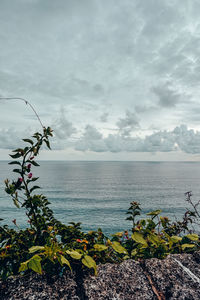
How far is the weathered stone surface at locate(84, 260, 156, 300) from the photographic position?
2010mm

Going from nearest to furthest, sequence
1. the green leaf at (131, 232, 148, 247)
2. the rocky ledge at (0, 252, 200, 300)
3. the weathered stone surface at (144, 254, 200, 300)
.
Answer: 1. the rocky ledge at (0, 252, 200, 300)
2. the weathered stone surface at (144, 254, 200, 300)
3. the green leaf at (131, 232, 148, 247)

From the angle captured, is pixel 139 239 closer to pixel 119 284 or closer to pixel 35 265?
pixel 119 284

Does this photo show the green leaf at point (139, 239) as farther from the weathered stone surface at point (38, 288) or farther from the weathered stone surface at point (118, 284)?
the weathered stone surface at point (38, 288)

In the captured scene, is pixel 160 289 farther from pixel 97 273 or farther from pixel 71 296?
pixel 71 296

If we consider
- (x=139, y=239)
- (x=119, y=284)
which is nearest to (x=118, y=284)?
(x=119, y=284)

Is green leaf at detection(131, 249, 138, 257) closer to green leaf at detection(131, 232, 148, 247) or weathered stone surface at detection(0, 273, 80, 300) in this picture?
green leaf at detection(131, 232, 148, 247)

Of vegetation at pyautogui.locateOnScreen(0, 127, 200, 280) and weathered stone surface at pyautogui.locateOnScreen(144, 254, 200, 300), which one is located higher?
vegetation at pyautogui.locateOnScreen(0, 127, 200, 280)

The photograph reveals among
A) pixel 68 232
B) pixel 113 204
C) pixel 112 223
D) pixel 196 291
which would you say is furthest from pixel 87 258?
pixel 113 204

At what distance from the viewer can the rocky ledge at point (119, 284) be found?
1947mm

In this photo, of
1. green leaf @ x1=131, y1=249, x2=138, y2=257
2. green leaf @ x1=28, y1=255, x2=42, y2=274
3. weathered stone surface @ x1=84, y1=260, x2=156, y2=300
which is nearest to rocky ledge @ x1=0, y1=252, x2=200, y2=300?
weathered stone surface @ x1=84, y1=260, x2=156, y2=300

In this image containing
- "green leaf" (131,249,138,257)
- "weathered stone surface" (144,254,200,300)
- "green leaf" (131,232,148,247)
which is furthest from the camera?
"green leaf" (131,249,138,257)

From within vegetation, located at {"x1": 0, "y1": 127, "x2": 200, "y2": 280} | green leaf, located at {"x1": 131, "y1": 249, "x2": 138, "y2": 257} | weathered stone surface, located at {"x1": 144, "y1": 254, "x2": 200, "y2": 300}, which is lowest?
weathered stone surface, located at {"x1": 144, "y1": 254, "x2": 200, "y2": 300}

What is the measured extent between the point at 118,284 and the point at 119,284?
0.04 ft

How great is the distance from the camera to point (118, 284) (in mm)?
2121
